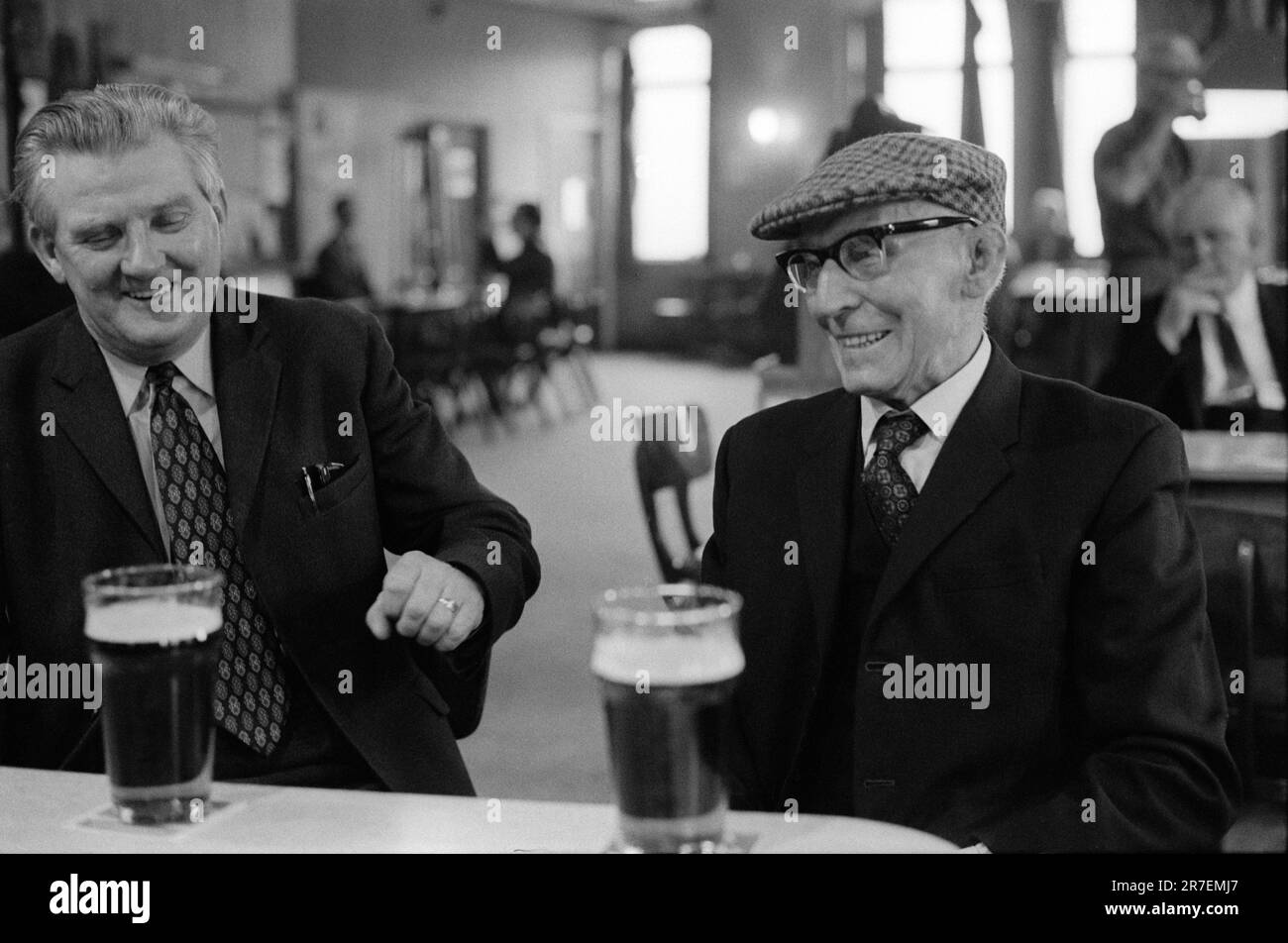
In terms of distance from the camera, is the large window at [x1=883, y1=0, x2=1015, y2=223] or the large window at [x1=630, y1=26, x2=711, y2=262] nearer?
the large window at [x1=883, y1=0, x2=1015, y2=223]

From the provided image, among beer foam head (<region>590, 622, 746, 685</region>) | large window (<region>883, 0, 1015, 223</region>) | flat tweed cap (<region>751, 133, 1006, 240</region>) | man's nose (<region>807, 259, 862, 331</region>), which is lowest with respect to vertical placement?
beer foam head (<region>590, 622, 746, 685</region>)

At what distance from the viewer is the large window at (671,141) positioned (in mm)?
16219

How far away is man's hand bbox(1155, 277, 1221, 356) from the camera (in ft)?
12.6

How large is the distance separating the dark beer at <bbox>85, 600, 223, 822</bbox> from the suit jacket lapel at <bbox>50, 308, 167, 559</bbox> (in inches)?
25.0

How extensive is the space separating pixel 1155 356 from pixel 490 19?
12342mm

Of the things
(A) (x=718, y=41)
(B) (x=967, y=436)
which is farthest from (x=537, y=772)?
(A) (x=718, y=41)

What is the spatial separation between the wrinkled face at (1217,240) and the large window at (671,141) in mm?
12564

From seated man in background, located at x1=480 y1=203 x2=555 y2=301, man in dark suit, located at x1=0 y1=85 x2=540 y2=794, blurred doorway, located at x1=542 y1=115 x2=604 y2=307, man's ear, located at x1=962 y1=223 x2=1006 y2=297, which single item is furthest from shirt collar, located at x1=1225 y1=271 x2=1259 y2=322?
blurred doorway, located at x1=542 y1=115 x2=604 y2=307

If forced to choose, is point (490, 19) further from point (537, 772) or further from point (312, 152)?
point (537, 772)

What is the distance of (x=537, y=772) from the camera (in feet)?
12.4

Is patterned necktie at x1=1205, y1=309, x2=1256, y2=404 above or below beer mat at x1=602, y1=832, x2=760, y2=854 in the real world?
above

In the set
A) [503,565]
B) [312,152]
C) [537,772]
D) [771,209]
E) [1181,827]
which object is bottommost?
[537,772]

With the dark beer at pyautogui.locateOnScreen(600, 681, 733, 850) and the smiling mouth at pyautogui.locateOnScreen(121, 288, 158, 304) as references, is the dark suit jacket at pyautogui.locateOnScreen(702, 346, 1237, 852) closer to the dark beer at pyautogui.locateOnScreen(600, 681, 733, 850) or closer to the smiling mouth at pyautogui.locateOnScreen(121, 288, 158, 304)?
the dark beer at pyautogui.locateOnScreen(600, 681, 733, 850)

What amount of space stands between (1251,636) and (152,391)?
236 cm
